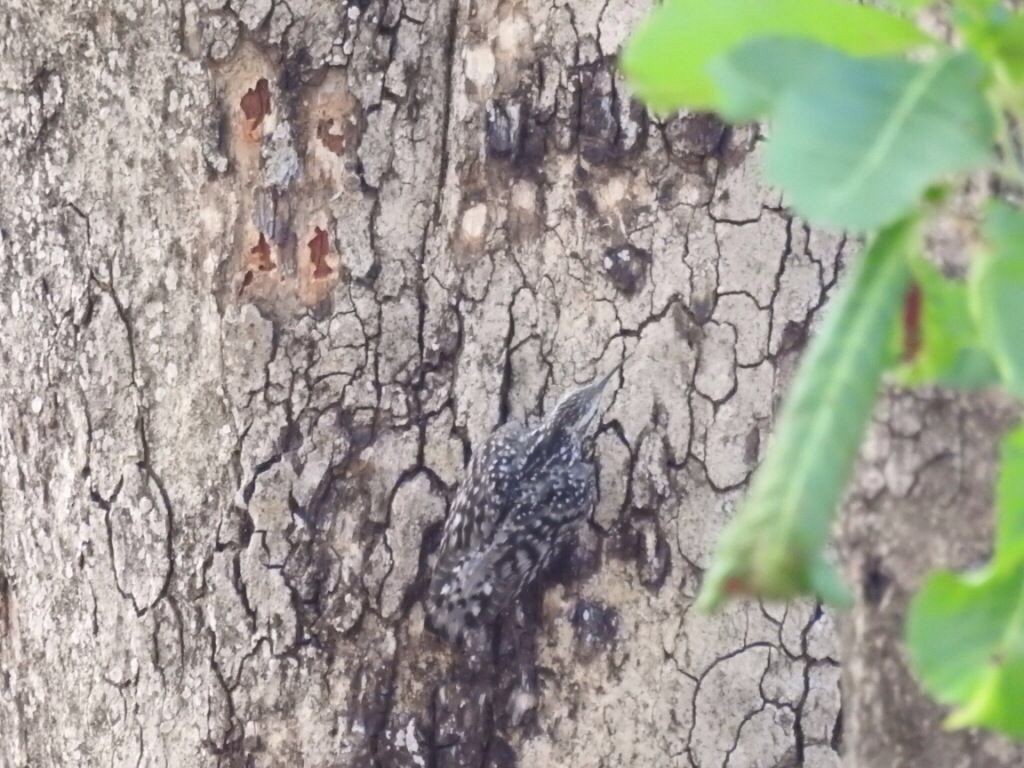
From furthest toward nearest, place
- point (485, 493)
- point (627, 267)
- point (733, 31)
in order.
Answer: point (485, 493)
point (627, 267)
point (733, 31)

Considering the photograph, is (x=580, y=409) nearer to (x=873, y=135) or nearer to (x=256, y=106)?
(x=256, y=106)

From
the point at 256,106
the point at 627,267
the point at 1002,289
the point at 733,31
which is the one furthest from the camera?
the point at 256,106

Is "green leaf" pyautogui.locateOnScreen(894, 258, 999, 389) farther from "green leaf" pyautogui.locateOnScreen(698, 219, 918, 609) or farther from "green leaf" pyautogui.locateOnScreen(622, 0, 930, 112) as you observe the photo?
"green leaf" pyautogui.locateOnScreen(622, 0, 930, 112)

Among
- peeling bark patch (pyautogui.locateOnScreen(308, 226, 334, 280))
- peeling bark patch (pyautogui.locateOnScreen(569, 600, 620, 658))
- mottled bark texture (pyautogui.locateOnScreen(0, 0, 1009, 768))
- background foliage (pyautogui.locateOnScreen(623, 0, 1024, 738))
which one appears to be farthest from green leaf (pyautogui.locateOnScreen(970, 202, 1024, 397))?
peeling bark patch (pyautogui.locateOnScreen(308, 226, 334, 280))

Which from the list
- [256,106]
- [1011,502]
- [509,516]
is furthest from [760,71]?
[509,516]

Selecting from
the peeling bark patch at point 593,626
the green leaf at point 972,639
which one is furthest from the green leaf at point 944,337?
the peeling bark patch at point 593,626

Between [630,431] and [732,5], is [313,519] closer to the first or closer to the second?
[630,431]

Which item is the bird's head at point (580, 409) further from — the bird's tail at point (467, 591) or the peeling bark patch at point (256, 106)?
the peeling bark patch at point (256, 106)

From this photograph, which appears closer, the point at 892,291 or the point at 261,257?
the point at 892,291
